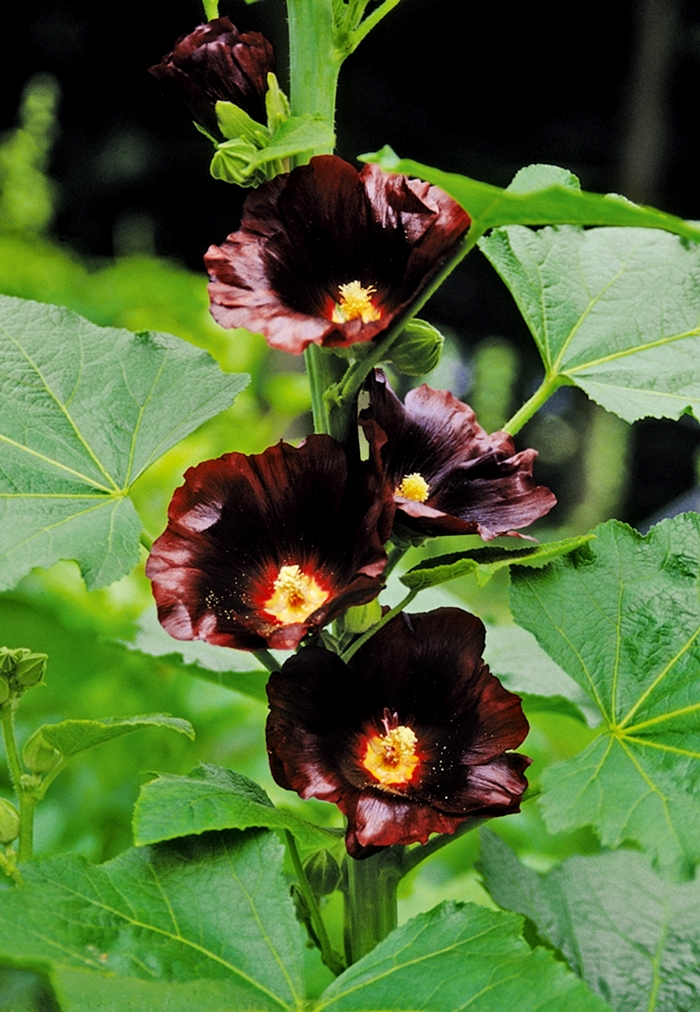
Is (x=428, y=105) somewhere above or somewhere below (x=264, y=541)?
below

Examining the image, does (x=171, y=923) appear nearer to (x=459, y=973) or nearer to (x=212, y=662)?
(x=459, y=973)

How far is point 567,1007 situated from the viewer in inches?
16.8

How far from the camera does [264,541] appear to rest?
0.51 metres

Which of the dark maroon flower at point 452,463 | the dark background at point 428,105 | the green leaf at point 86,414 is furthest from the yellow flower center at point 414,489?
the dark background at point 428,105

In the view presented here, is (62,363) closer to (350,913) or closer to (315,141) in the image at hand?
(315,141)

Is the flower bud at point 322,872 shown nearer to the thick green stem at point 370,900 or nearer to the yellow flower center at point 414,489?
the thick green stem at point 370,900

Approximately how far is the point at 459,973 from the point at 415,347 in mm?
283

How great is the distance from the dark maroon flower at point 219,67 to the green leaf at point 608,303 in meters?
0.17

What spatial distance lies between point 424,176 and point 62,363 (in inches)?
11.1

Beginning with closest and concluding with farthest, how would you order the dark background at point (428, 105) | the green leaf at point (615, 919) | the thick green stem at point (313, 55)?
the thick green stem at point (313, 55) < the green leaf at point (615, 919) < the dark background at point (428, 105)

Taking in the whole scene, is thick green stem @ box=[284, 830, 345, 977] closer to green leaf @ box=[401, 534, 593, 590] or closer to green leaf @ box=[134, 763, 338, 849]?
green leaf @ box=[134, 763, 338, 849]

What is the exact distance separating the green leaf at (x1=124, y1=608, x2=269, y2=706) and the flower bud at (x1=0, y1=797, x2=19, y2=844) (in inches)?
6.5

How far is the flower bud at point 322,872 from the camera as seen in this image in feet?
1.75

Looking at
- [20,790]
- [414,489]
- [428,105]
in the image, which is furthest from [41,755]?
[428,105]
